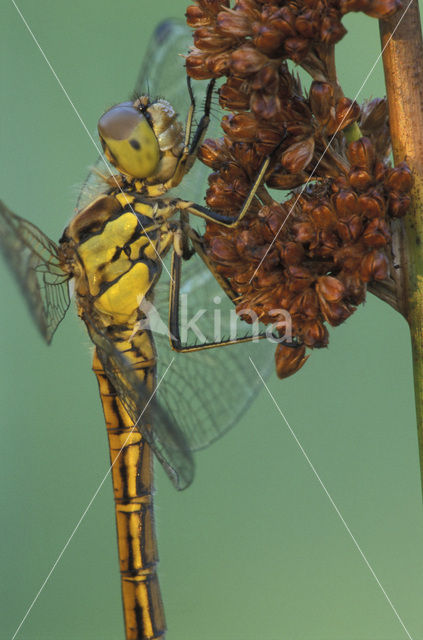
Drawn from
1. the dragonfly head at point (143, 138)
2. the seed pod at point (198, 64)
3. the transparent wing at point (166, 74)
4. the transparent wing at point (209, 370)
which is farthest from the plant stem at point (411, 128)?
the transparent wing at point (209, 370)

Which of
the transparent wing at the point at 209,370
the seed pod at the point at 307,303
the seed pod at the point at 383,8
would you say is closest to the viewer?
the seed pod at the point at 383,8

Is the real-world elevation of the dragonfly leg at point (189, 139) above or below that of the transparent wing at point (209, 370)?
above

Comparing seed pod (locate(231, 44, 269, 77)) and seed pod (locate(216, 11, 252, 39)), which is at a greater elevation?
seed pod (locate(216, 11, 252, 39))

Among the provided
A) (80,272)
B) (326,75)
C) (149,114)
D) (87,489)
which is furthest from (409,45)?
(87,489)

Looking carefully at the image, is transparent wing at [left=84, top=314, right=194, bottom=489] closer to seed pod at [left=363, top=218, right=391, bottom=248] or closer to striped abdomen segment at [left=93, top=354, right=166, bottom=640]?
striped abdomen segment at [left=93, top=354, right=166, bottom=640]

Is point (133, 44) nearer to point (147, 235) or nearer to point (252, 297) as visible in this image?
point (147, 235)

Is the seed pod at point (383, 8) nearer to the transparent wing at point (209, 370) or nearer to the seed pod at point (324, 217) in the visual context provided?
the seed pod at point (324, 217)

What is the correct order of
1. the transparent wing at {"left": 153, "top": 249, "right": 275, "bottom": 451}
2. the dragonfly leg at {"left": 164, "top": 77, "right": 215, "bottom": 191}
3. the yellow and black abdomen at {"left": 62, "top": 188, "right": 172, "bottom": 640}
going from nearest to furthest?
the dragonfly leg at {"left": 164, "top": 77, "right": 215, "bottom": 191} < the yellow and black abdomen at {"left": 62, "top": 188, "right": 172, "bottom": 640} < the transparent wing at {"left": 153, "top": 249, "right": 275, "bottom": 451}

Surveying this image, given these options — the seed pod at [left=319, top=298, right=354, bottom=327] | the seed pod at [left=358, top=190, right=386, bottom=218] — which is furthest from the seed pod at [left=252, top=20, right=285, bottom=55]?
the seed pod at [left=319, top=298, right=354, bottom=327]

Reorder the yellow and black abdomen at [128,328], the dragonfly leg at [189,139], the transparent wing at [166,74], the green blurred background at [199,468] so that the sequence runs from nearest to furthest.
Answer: the dragonfly leg at [189,139]
the yellow and black abdomen at [128,328]
the transparent wing at [166,74]
the green blurred background at [199,468]
